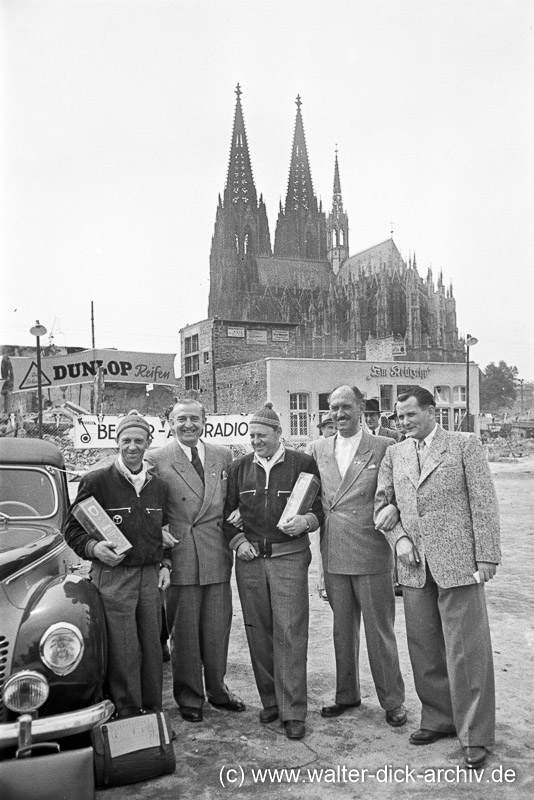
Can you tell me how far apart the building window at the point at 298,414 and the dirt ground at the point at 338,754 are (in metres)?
26.5

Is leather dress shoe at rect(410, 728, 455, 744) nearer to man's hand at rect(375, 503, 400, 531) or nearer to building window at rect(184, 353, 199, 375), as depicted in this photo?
man's hand at rect(375, 503, 400, 531)

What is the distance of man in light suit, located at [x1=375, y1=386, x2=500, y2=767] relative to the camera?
3.60 meters

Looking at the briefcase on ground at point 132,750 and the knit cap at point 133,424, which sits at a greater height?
the knit cap at point 133,424

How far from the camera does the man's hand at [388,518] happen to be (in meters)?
3.94

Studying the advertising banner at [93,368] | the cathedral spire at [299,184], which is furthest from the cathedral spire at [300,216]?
the advertising banner at [93,368]

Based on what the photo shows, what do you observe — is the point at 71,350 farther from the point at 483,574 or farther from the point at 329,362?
the point at 483,574

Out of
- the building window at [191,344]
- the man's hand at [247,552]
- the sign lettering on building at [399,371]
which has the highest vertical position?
the building window at [191,344]

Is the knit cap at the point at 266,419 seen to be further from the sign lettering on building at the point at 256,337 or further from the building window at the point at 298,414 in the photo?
the sign lettering on building at the point at 256,337

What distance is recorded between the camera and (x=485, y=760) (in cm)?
348

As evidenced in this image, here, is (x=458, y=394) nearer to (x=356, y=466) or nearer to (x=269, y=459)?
(x=356, y=466)

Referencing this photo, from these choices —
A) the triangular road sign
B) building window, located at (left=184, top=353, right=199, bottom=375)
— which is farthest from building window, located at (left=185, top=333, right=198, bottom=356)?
the triangular road sign

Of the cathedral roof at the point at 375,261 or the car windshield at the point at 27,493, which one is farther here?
the cathedral roof at the point at 375,261

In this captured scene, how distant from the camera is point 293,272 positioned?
77250mm

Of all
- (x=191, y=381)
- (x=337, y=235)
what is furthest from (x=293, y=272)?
(x=191, y=381)
